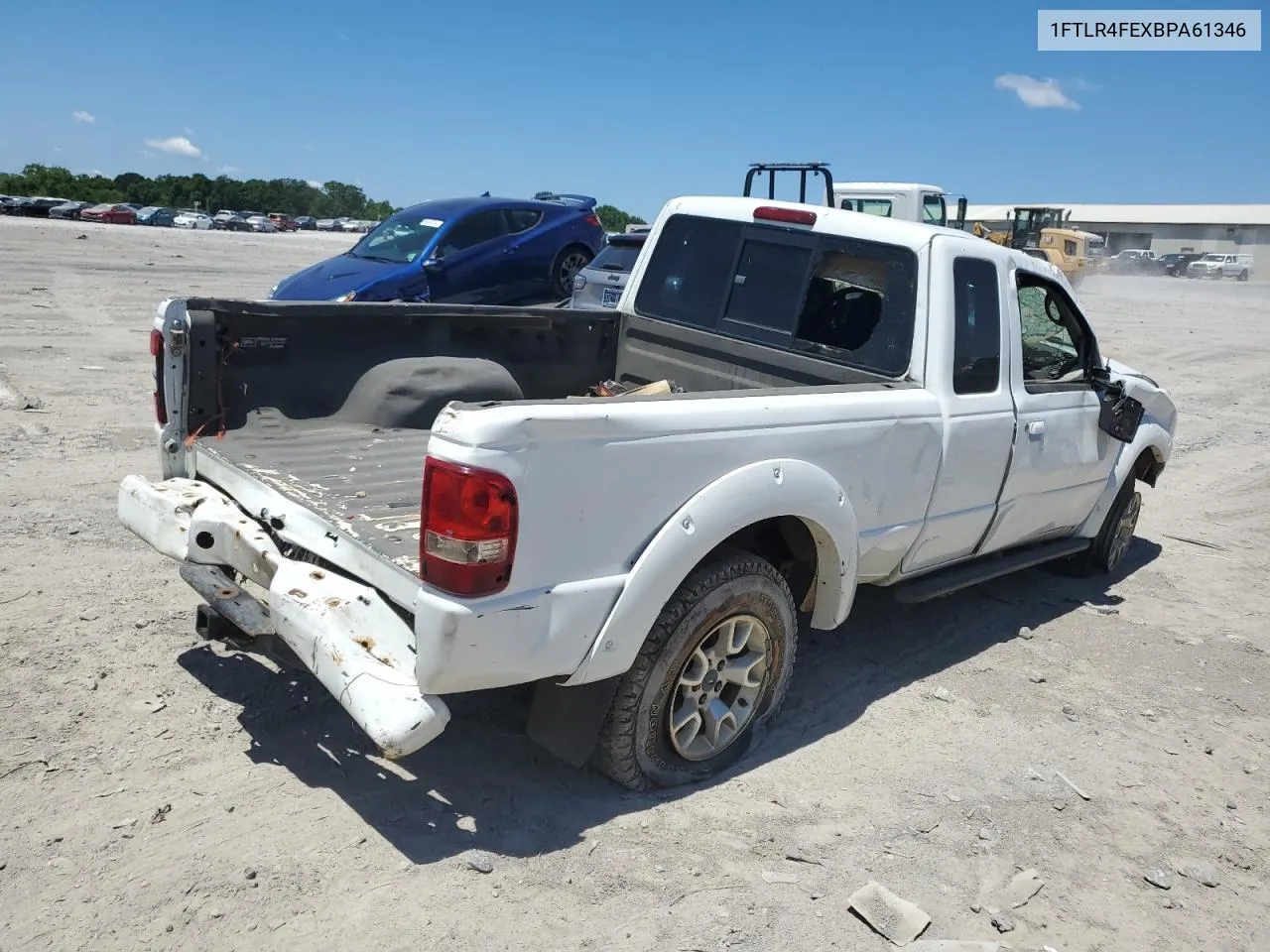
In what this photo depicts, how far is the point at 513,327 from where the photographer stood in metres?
5.11

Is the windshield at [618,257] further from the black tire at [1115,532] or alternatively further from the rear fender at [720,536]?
the rear fender at [720,536]

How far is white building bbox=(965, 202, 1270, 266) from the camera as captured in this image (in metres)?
76.8

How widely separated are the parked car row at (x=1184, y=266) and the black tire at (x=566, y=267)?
4697 centimetres

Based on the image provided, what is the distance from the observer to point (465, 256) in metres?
12.2

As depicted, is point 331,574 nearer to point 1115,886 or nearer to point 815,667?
point 815,667

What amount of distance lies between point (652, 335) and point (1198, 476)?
6.19m

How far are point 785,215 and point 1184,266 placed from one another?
197 ft

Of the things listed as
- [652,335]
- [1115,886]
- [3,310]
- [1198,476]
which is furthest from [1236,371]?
[3,310]

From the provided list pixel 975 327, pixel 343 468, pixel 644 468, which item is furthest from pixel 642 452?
pixel 975 327

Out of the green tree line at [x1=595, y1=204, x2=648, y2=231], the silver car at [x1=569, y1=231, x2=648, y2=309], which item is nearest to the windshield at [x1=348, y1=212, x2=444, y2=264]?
the silver car at [x1=569, y1=231, x2=648, y2=309]

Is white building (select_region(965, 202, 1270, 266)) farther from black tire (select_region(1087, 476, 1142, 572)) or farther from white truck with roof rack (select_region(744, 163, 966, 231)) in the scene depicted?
black tire (select_region(1087, 476, 1142, 572))

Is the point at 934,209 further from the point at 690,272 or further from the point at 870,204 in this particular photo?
the point at 690,272

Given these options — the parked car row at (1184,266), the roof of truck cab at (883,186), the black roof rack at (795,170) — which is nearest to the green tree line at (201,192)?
the parked car row at (1184,266)

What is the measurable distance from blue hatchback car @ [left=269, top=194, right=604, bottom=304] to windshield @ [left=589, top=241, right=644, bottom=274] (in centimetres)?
158
